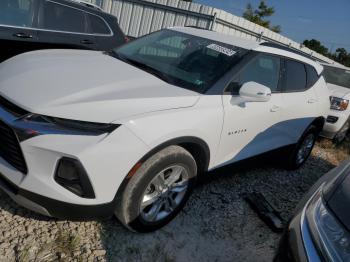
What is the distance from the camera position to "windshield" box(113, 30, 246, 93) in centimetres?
318

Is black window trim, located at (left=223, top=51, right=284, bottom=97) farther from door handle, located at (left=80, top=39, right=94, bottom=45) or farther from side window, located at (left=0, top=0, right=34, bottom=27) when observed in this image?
side window, located at (left=0, top=0, right=34, bottom=27)

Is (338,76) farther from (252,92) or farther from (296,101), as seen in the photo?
(252,92)

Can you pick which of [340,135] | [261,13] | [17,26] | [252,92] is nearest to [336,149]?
[340,135]

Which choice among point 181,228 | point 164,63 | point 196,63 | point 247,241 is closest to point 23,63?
point 164,63

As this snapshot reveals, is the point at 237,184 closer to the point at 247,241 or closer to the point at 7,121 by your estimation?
the point at 247,241

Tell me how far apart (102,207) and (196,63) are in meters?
1.67

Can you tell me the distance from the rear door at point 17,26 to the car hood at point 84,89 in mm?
1641

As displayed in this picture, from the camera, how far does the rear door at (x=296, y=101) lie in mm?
4105

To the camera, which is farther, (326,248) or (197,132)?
(197,132)

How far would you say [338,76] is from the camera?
8.45 metres

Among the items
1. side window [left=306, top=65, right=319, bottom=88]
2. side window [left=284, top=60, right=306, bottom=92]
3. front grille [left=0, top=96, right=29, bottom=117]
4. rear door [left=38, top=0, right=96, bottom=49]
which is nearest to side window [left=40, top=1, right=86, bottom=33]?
rear door [left=38, top=0, right=96, bottom=49]

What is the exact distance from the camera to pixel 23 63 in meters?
A: 3.01

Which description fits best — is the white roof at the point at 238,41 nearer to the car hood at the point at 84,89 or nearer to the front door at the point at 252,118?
the front door at the point at 252,118

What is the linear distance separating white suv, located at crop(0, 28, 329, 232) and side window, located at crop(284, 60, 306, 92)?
0.20ft
